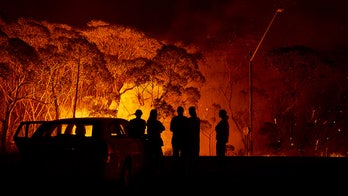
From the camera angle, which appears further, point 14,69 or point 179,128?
point 14,69

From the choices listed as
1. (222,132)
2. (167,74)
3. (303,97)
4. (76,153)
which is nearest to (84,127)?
(76,153)

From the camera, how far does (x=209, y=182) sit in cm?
1263

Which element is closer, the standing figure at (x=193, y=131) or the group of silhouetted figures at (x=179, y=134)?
the group of silhouetted figures at (x=179, y=134)

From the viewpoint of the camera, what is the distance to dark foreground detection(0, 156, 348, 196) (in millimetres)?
9164

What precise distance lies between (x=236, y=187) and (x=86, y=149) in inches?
157

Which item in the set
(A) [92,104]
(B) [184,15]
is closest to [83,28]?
(A) [92,104]

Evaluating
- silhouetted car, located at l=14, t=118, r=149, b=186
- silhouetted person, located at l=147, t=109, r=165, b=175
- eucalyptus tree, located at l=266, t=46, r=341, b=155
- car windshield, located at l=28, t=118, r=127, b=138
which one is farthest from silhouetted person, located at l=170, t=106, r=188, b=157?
eucalyptus tree, located at l=266, t=46, r=341, b=155

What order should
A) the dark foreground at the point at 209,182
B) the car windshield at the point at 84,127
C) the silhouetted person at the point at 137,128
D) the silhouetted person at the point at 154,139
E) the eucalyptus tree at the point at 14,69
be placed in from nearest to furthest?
the dark foreground at the point at 209,182 → the car windshield at the point at 84,127 → the silhouetted person at the point at 137,128 → the silhouetted person at the point at 154,139 → the eucalyptus tree at the point at 14,69

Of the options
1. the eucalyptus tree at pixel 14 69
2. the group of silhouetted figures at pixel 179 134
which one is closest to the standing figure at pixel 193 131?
the group of silhouetted figures at pixel 179 134

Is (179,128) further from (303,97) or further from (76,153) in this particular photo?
(303,97)

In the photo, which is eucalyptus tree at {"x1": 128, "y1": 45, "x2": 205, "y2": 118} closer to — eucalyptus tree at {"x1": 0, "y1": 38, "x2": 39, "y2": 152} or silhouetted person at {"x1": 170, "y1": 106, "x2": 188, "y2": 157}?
eucalyptus tree at {"x1": 0, "y1": 38, "x2": 39, "y2": 152}

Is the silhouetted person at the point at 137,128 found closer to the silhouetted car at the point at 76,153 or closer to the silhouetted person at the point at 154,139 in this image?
the silhouetted person at the point at 154,139

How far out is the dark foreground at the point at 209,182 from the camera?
361 inches

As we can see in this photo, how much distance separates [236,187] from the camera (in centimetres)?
1160
